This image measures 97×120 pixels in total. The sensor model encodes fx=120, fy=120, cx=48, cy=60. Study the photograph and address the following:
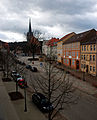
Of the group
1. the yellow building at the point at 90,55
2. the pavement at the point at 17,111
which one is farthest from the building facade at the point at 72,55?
the pavement at the point at 17,111

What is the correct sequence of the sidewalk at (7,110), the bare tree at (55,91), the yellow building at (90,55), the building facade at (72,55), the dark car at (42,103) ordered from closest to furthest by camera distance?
the bare tree at (55,91)
the sidewalk at (7,110)
the dark car at (42,103)
the yellow building at (90,55)
the building facade at (72,55)

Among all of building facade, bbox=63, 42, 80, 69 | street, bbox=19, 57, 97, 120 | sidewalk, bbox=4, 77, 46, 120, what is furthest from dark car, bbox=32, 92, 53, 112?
building facade, bbox=63, 42, 80, 69

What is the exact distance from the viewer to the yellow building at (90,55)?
29.4 meters

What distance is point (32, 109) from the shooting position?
45.1 ft

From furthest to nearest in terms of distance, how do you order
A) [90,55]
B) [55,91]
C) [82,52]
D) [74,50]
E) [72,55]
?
1. [72,55]
2. [74,50]
3. [82,52]
4. [90,55]
5. [55,91]

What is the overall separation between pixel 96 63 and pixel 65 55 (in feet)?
58.7

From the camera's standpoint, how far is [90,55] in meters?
31.2

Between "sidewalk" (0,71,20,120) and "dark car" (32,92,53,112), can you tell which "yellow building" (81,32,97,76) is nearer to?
"dark car" (32,92,53,112)

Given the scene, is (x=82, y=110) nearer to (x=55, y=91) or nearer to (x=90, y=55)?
(x=55, y=91)

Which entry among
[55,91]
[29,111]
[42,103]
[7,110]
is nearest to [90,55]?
[55,91]

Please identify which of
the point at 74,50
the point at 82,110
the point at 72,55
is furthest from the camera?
the point at 72,55

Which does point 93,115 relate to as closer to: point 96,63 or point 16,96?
point 16,96

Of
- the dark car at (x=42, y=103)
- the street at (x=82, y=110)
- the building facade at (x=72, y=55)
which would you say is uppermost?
the building facade at (x=72, y=55)

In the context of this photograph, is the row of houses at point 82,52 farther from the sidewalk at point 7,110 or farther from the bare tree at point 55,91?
the sidewalk at point 7,110
